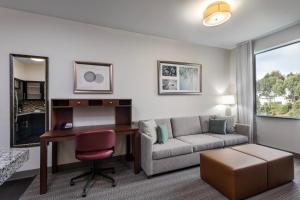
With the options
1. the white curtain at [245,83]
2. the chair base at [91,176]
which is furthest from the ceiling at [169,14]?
the chair base at [91,176]

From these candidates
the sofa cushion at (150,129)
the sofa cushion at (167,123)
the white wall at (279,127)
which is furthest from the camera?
the sofa cushion at (167,123)

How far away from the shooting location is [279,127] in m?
3.43

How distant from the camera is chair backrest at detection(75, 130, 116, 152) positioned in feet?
6.97

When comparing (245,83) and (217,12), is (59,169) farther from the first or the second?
(245,83)

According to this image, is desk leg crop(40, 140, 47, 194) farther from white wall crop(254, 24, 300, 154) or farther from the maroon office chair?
white wall crop(254, 24, 300, 154)

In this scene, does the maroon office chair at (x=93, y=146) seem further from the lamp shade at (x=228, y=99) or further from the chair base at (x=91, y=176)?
the lamp shade at (x=228, y=99)

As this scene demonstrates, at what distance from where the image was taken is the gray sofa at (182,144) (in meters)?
2.51

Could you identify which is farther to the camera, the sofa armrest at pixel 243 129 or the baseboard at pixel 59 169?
the sofa armrest at pixel 243 129

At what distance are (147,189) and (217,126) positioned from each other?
83.8 inches

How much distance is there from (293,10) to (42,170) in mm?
4413

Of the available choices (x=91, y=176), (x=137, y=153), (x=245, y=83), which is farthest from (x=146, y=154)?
(x=245, y=83)

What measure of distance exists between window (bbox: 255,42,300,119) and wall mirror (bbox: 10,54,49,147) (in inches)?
178

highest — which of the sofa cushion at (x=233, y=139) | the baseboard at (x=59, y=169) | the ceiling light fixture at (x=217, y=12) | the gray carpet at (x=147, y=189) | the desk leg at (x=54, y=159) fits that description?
the ceiling light fixture at (x=217, y=12)

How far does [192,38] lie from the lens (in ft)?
12.1
